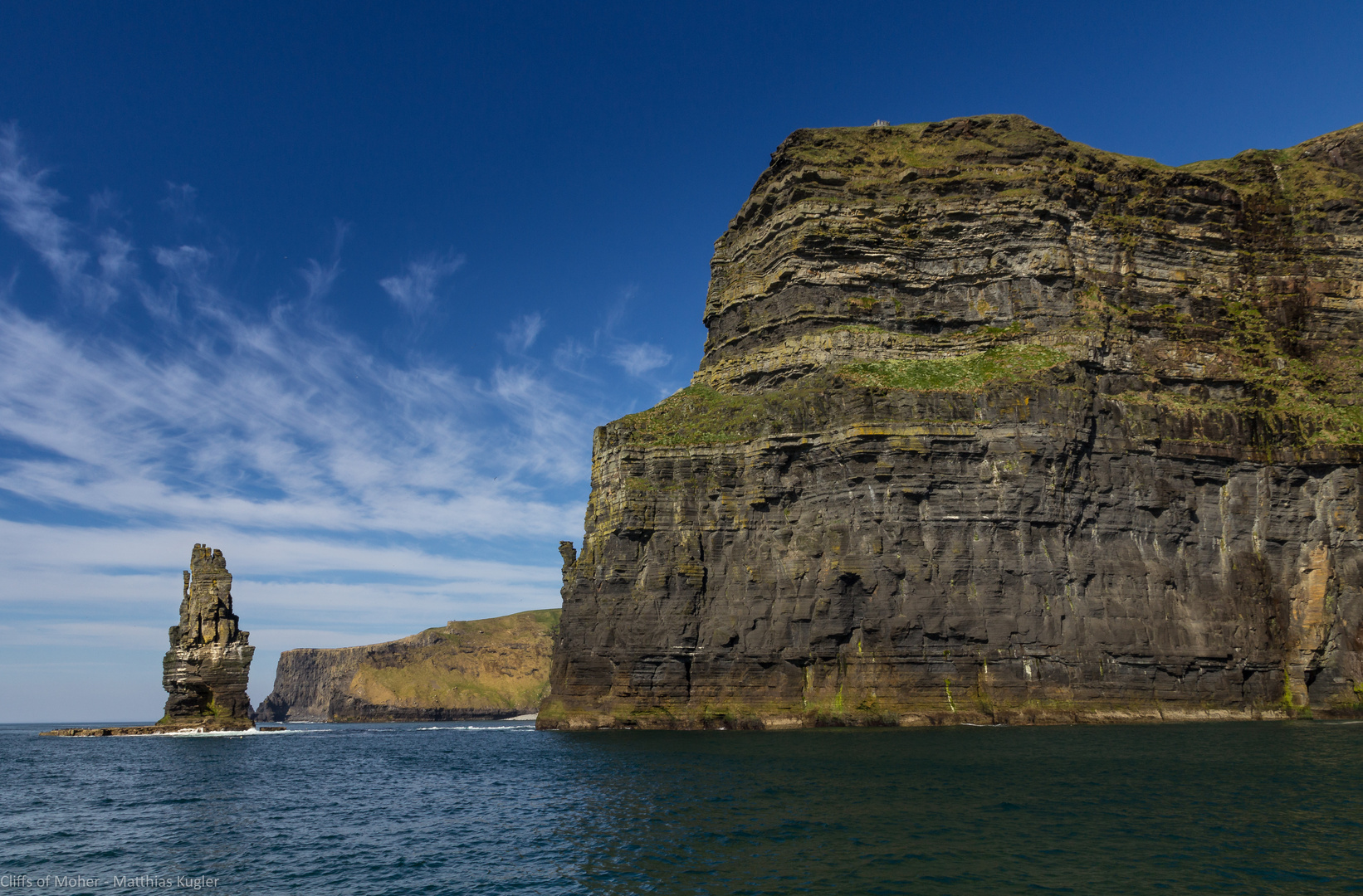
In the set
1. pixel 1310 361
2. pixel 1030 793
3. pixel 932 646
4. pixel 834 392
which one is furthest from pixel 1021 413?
pixel 1030 793

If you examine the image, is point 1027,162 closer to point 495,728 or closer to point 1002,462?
point 1002,462

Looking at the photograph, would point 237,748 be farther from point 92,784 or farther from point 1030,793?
point 1030,793

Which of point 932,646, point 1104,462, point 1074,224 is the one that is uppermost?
point 1074,224

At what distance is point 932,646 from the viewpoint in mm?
68812

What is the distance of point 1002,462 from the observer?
72188 mm

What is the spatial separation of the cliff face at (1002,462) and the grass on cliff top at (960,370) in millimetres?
416

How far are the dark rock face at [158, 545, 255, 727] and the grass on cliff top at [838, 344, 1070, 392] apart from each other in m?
72.0

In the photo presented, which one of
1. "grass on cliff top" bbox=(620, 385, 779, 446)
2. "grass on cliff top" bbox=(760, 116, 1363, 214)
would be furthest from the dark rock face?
"grass on cliff top" bbox=(760, 116, 1363, 214)

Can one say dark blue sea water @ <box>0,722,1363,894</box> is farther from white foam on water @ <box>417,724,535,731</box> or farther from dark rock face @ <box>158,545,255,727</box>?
white foam on water @ <box>417,724,535,731</box>

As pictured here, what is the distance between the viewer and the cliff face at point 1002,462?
231ft

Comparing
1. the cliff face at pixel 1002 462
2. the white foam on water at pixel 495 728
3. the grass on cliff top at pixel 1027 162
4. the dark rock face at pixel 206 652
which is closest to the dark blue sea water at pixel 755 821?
the cliff face at pixel 1002 462

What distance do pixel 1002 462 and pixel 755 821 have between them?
4920 centimetres

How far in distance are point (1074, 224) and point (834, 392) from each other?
1318 inches

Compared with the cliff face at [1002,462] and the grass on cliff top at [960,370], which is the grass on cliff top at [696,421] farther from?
the grass on cliff top at [960,370]
